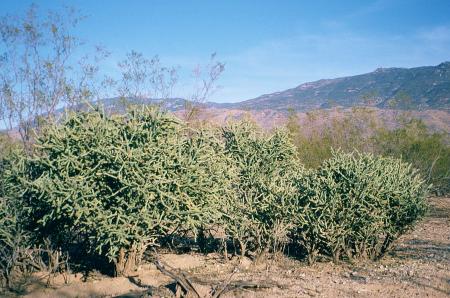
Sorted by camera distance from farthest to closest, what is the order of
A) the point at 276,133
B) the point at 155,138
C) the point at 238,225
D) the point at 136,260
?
the point at 276,133, the point at 238,225, the point at 136,260, the point at 155,138

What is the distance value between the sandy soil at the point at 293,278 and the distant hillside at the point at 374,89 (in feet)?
272

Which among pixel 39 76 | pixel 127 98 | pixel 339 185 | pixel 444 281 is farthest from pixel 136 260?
pixel 127 98

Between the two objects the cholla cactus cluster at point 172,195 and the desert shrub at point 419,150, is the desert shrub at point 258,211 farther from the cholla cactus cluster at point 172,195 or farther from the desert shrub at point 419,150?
the desert shrub at point 419,150

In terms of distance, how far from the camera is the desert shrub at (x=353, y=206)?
323 inches

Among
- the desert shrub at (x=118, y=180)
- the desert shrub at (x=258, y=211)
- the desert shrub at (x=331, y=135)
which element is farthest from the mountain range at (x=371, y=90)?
the desert shrub at (x=118, y=180)

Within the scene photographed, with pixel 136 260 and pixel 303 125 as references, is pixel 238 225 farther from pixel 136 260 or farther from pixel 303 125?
pixel 303 125

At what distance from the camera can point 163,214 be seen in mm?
7219

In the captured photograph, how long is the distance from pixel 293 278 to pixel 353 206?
205 centimetres

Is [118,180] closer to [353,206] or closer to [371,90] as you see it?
[353,206]

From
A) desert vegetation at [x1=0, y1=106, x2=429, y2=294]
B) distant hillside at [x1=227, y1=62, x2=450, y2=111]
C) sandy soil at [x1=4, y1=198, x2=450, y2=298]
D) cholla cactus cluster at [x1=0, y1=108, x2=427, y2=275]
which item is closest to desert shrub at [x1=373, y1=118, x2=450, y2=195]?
sandy soil at [x1=4, y1=198, x2=450, y2=298]

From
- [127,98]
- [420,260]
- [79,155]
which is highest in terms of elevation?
[127,98]

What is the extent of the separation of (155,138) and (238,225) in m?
2.91

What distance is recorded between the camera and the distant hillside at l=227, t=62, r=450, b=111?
327ft

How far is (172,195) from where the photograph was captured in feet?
23.8
